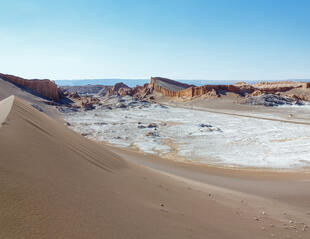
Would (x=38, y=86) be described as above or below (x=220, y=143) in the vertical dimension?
above

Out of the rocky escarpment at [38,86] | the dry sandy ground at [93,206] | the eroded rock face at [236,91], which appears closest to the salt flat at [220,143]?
the dry sandy ground at [93,206]

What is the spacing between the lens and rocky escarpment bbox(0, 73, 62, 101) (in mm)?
39631

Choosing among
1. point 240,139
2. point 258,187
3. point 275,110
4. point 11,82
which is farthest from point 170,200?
point 11,82

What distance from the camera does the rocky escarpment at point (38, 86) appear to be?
130ft

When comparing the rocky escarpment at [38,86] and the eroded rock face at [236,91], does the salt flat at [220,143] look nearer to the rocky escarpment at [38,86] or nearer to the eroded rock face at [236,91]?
the rocky escarpment at [38,86]

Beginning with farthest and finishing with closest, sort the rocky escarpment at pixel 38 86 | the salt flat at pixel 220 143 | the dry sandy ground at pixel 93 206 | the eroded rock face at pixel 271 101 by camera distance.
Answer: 1. the eroded rock face at pixel 271 101
2. the rocky escarpment at pixel 38 86
3. the salt flat at pixel 220 143
4. the dry sandy ground at pixel 93 206

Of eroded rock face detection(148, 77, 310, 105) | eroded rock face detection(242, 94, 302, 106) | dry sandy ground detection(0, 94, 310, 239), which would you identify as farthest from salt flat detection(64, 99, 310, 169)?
eroded rock face detection(148, 77, 310, 105)

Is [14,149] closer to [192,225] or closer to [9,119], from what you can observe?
[9,119]

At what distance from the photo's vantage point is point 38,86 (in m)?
42.2

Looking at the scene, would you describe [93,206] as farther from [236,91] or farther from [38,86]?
[236,91]

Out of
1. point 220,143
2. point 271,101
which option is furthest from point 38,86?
point 271,101

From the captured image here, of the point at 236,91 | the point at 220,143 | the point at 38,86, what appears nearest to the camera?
the point at 220,143

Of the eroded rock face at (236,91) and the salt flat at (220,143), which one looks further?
the eroded rock face at (236,91)

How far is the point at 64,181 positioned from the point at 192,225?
168cm
